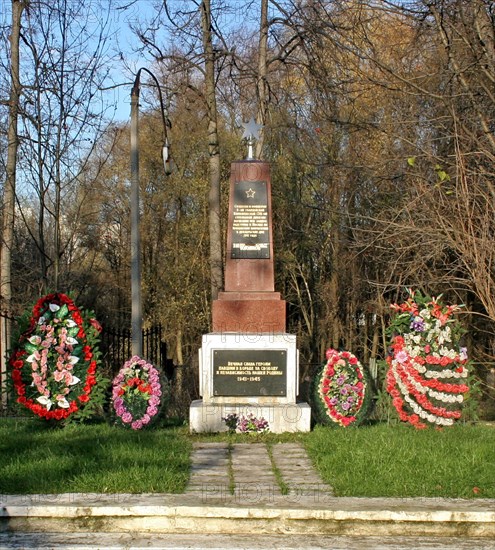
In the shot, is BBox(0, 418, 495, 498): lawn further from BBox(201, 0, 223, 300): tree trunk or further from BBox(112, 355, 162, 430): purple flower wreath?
BBox(201, 0, 223, 300): tree trunk

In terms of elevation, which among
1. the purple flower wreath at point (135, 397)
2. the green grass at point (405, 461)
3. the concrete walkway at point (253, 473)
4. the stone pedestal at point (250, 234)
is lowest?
the concrete walkway at point (253, 473)

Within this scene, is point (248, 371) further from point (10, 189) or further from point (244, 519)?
point (10, 189)

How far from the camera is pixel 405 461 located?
713 centimetres

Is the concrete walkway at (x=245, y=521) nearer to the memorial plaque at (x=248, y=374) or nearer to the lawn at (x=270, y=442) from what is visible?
the lawn at (x=270, y=442)

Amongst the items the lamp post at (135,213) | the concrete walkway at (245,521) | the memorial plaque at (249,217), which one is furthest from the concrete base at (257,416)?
the lamp post at (135,213)

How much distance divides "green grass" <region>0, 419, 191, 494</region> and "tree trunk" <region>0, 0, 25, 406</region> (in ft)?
19.4

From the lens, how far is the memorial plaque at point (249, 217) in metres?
10.7

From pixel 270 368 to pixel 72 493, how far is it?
4.04 m

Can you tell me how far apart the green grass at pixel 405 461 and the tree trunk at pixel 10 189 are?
7.90m

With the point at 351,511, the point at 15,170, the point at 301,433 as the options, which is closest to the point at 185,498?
the point at 351,511

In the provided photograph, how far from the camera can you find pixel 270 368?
978cm

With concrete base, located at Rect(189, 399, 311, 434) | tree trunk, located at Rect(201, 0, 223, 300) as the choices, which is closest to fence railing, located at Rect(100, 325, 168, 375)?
tree trunk, located at Rect(201, 0, 223, 300)

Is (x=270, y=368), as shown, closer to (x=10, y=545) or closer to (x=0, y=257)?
(x=10, y=545)

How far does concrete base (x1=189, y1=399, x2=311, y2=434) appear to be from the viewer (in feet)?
31.1
